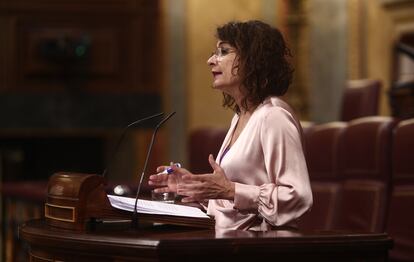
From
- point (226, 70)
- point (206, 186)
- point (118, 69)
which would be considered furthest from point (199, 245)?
point (118, 69)

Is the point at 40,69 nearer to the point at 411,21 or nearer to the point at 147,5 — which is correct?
the point at 147,5

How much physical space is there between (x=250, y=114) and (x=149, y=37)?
4995 millimetres

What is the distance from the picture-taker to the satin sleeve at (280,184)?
2.22 m

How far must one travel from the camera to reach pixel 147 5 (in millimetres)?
7348

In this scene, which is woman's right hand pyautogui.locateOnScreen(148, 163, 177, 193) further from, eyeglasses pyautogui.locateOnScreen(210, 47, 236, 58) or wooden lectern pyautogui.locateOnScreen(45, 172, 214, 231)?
eyeglasses pyautogui.locateOnScreen(210, 47, 236, 58)

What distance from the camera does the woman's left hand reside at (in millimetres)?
2184

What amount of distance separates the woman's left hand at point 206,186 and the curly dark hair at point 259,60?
0.87 ft

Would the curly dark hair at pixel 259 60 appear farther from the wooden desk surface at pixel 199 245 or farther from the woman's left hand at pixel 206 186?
the wooden desk surface at pixel 199 245

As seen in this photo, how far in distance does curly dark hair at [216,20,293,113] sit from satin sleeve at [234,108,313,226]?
12 cm

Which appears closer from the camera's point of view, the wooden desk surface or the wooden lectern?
the wooden desk surface

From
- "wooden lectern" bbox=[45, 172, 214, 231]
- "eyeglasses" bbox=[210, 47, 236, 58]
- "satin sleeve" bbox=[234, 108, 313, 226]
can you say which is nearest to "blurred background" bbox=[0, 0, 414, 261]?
"eyeglasses" bbox=[210, 47, 236, 58]

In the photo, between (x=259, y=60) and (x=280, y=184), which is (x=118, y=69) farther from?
(x=280, y=184)

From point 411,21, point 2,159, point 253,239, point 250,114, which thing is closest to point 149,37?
point 2,159

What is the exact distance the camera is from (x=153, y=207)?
2.23 m
